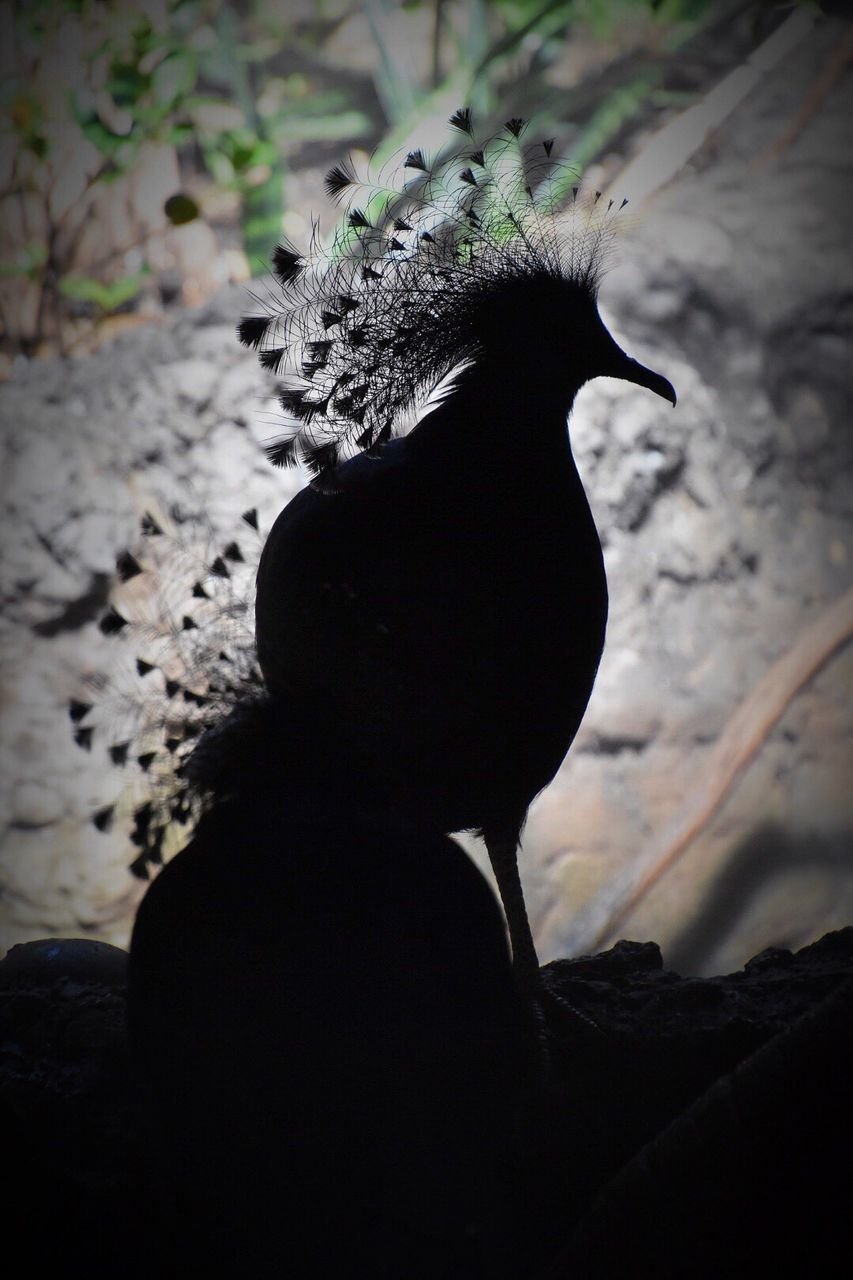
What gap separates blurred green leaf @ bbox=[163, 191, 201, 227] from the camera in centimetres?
170

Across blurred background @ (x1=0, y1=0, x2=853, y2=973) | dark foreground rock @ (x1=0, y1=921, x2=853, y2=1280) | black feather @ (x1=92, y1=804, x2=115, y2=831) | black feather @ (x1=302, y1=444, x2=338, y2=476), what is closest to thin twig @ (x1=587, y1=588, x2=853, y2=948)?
blurred background @ (x1=0, y1=0, x2=853, y2=973)

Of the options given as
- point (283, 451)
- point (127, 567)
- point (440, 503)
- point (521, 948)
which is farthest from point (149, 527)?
point (521, 948)

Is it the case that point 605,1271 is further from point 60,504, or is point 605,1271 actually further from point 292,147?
point 292,147

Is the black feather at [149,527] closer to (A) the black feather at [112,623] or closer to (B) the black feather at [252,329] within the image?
(A) the black feather at [112,623]

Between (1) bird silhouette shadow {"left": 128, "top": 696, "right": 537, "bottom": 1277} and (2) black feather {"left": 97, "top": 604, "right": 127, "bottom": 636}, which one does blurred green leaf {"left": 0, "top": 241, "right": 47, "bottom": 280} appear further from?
(1) bird silhouette shadow {"left": 128, "top": 696, "right": 537, "bottom": 1277}

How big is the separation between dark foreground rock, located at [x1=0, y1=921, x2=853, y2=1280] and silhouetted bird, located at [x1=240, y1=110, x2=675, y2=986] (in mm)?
228

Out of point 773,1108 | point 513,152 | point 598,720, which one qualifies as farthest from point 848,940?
point 513,152

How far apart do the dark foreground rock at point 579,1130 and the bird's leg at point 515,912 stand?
0.13 ft

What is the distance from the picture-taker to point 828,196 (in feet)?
5.94

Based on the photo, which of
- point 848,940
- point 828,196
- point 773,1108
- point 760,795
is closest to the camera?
point 773,1108

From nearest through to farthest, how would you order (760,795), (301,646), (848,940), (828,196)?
(301,646) → (848,940) → (760,795) → (828,196)

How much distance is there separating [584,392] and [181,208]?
2.87ft

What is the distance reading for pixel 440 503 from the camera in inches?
29.7

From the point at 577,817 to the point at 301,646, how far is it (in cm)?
104
